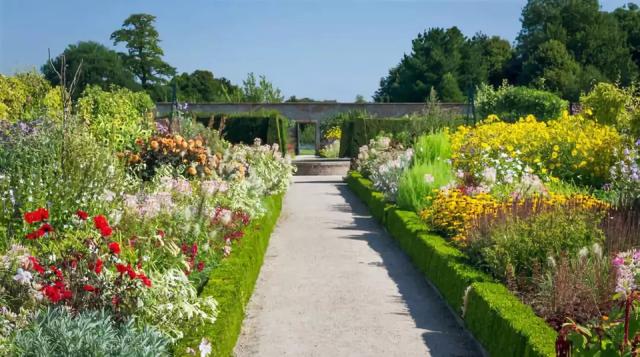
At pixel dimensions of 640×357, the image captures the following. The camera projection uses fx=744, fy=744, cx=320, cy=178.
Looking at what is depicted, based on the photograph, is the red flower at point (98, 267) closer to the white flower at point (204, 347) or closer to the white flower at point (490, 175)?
the white flower at point (204, 347)

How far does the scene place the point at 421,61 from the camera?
2181 inches

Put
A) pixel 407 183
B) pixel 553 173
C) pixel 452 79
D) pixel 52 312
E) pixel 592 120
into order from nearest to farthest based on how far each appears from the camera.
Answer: pixel 52 312 < pixel 407 183 < pixel 553 173 < pixel 592 120 < pixel 452 79

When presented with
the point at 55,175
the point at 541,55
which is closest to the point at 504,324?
the point at 55,175

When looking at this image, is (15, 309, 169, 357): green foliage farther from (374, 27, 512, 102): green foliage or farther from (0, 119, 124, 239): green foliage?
(374, 27, 512, 102): green foliage

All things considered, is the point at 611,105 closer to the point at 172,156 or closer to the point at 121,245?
the point at 172,156

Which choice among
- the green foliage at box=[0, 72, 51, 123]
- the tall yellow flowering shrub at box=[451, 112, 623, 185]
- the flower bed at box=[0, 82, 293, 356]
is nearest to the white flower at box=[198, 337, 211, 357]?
the flower bed at box=[0, 82, 293, 356]

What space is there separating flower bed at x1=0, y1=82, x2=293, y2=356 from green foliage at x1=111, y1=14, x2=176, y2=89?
4816cm

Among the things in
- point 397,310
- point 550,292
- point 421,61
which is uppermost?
point 421,61

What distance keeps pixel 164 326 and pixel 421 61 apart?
171ft

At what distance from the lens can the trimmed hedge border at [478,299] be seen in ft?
16.8

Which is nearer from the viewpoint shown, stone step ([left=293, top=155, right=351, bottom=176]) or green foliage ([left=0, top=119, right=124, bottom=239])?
green foliage ([left=0, top=119, right=124, bottom=239])

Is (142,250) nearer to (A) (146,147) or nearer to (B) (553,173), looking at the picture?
(A) (146,147)

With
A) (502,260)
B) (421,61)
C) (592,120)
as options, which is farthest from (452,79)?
(502,260)

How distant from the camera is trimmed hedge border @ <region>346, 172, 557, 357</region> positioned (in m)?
5.13
